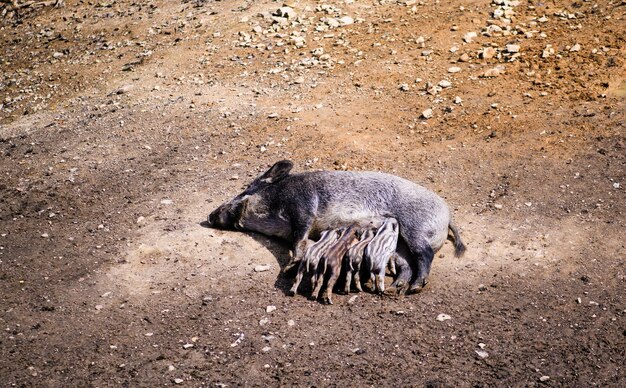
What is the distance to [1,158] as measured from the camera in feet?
30.7

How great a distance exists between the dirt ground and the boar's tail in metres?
0.15

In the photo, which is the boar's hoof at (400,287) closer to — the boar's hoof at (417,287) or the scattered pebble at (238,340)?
the boar's hoof at (417,287)

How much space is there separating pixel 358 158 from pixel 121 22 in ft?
24.8

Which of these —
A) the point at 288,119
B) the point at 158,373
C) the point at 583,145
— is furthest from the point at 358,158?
the point at 158,373

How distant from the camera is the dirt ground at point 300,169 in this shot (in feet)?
17.3

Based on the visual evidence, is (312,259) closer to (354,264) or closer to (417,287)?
(354,264)

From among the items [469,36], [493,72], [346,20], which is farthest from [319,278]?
[346,20]

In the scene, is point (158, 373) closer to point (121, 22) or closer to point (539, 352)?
point (539, 352)

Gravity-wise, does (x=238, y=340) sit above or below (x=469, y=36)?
below

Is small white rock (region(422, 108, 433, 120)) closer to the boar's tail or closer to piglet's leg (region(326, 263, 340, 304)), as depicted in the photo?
the boar's tail

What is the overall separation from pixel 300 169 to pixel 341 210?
1.58 meters

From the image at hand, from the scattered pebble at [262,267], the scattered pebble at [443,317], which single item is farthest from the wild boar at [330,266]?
the scattered pebble at [443,317]

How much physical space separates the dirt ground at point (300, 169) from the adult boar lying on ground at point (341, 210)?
210 mm

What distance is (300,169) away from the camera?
805 centimetres
